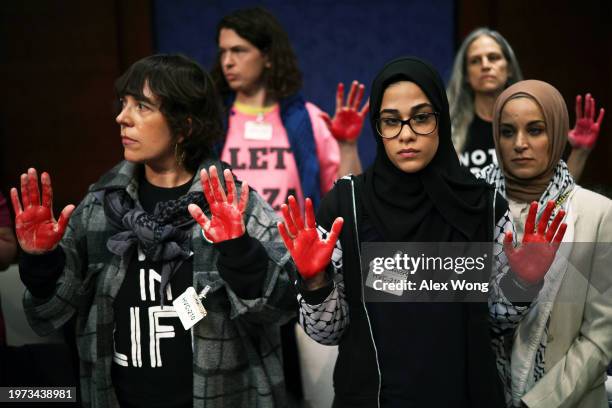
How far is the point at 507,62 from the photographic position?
316 centimetres

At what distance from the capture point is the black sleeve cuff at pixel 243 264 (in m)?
1.73

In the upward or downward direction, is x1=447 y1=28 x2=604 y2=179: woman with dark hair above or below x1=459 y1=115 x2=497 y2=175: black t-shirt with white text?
above

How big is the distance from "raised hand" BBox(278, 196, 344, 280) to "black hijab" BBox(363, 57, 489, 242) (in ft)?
0.58

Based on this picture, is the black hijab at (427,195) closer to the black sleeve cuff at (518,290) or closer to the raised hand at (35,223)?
the black sleeve cuff at (518,290)

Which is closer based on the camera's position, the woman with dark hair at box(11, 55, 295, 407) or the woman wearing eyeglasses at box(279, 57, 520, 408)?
the woman wearing eyeglasses at box(279, 57, 520, 408)

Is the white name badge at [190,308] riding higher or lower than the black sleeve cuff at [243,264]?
lower

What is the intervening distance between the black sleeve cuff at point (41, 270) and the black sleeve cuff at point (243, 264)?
479 mm

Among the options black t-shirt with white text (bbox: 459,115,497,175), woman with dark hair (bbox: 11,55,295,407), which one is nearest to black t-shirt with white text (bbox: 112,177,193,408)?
woman with dark hair (bbox: 11,55,295,407)

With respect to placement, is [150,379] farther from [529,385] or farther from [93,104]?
[93,104]

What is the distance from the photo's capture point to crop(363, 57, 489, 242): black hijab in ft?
5.65

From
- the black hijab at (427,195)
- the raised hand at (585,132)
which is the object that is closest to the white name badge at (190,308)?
the black hijab at (427,195)

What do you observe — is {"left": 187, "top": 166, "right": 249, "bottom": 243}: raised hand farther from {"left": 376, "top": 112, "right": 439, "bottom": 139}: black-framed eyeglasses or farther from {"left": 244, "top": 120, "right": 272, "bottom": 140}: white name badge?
{"left": 244, "top": 120, "right": 272, "bottom": 140}: white name badge

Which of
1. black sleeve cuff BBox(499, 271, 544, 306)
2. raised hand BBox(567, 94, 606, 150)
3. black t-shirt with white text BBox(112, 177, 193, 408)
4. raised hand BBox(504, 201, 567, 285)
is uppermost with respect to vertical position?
raised hand BBox(567, 94, 606, 150)

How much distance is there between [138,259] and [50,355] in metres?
0.47
